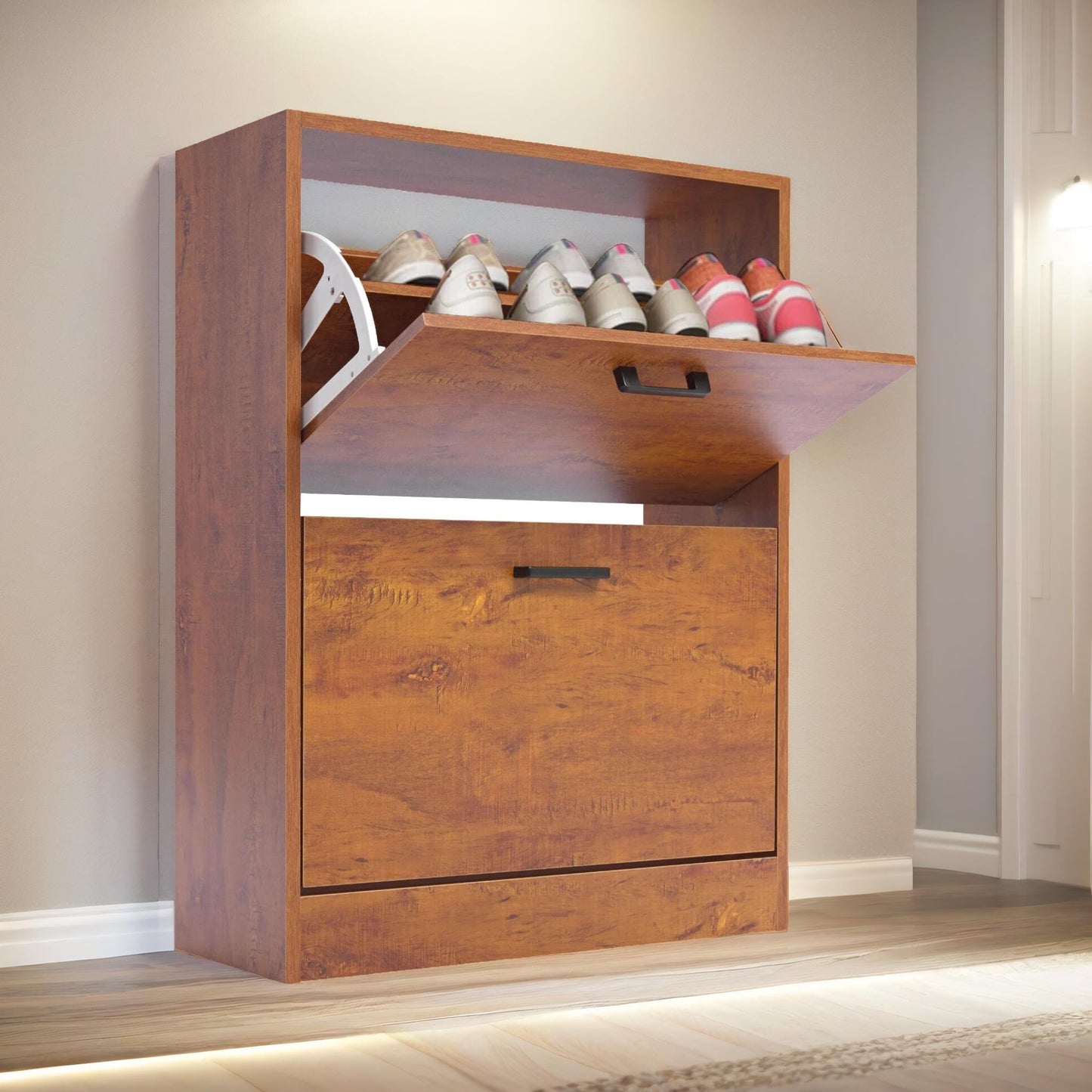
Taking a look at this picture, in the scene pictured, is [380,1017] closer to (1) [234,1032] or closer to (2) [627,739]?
(1) [234,1032]

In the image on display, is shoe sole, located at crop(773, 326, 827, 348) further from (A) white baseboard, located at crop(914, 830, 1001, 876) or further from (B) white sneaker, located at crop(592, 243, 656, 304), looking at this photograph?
(A) white baseboard, located at crop(914, 830, 1001, 876)

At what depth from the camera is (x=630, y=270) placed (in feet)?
8.13

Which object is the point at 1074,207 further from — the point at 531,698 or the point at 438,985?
the point at 438,985

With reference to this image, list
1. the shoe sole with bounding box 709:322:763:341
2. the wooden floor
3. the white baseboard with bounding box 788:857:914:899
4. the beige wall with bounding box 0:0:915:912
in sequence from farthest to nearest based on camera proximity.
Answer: the white baseboard with bounding box 788:857:914:899
the beige wall with bounding box 0:0:915:912
the shoe sole with bounding box 709:322:763:341
the wooden floor

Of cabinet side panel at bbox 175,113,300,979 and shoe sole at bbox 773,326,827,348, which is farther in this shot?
shoe sole at bbox 773,326,827,348

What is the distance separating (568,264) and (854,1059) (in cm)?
131

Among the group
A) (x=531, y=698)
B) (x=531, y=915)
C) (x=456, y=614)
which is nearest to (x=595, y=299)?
(x=456, y=614)

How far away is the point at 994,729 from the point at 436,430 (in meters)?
1.73

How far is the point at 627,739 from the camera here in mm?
2443

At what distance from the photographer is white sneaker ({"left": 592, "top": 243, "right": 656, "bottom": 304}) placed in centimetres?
247

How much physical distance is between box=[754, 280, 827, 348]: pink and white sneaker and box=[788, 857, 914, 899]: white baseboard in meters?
1.24

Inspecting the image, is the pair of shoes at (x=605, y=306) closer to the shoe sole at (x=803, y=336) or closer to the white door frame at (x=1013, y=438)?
the shoe sole at (x=803, y=336)

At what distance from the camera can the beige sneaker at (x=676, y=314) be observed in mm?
2270

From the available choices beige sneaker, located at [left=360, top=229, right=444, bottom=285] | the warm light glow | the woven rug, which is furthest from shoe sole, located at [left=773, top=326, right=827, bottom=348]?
the warm light glow
